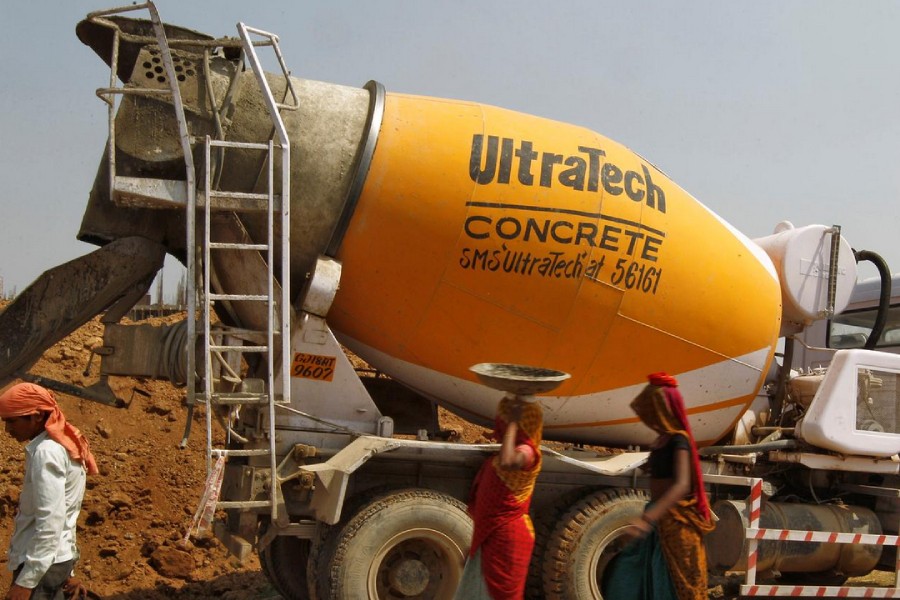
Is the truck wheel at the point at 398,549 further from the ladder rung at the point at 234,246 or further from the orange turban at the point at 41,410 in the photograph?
the orange turban at the point at 41,410

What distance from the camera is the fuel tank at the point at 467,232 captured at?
6062mm

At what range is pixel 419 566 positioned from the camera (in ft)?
19.6

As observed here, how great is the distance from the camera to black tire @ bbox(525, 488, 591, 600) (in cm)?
641

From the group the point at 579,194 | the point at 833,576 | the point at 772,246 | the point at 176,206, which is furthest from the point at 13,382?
the point at 833,576

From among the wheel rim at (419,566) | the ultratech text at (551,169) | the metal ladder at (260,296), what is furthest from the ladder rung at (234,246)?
the wheel rim at (419,566)

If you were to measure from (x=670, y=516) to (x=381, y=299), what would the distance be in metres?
2.56

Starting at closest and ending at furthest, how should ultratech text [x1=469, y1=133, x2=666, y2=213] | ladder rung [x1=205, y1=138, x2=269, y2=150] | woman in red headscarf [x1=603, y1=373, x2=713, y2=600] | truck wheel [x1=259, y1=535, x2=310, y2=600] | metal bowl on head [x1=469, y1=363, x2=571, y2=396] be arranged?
woman in red headscarf [x1=603, y1=373, x2=713, y2=600], metal bowl on head [x1=469, y1=363, x2=571, y2=396], ladder rung [x1=205, y1=138, x2=269, y2=150], ultratech text [x1=469, y1=133, x2=666, y2=213], truck wheel [x1=259, y1=535, x2=310, y2=600]

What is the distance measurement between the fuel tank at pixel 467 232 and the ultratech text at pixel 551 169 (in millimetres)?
11

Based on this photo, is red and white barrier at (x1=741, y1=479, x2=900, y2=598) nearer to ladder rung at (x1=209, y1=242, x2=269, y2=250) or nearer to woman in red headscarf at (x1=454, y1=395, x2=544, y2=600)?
woman in red headscarf at (x1=454, y1=395, x2=544, y2=600)

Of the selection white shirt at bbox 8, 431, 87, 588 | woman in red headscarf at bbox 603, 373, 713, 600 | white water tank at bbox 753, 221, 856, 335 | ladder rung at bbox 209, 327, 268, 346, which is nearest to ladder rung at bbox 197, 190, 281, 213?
ladder rung at bbox 209, 327, 268, 346

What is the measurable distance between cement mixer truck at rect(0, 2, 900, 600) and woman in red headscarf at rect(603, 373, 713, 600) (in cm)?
161

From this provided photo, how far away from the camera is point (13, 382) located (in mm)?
6219

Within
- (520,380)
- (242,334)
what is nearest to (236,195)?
(242,334)

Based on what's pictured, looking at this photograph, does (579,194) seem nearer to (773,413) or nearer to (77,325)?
(773,413)
